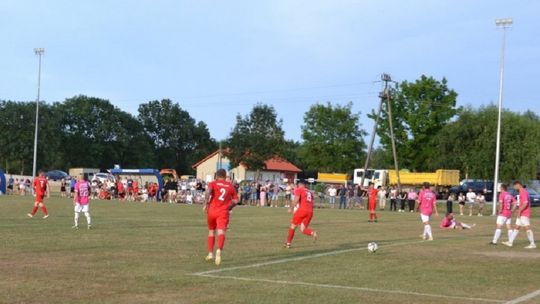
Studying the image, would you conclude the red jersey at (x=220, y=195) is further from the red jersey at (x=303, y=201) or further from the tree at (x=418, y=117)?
the tree at (x=418, y=117)

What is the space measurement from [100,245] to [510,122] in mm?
57546

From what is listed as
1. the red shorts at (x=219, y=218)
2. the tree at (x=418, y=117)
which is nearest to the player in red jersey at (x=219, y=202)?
the red shorts at (x=219, y=218)

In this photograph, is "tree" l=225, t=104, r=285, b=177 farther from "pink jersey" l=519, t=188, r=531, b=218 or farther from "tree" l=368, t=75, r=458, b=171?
"pink jersey" l=519, t=188, r=531, b=218

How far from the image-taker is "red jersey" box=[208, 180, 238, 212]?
1335 cm

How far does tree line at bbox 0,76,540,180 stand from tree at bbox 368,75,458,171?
0.11 meters

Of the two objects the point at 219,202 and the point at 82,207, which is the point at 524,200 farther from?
the point at 82,207

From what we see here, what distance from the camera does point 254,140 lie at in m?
71.7

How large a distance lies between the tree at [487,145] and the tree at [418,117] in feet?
11.9

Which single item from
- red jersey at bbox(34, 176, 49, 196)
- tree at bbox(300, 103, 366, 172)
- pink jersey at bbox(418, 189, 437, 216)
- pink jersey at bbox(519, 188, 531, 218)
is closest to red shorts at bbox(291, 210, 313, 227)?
pink jersey at bbox(418, 189, 437, 216)

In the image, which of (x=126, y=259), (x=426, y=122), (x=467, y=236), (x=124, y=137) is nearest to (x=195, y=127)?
(x=124, y=137)

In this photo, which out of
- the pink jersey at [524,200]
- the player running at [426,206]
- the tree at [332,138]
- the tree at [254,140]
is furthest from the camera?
the tree at [332,138]

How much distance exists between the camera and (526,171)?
63.0 m

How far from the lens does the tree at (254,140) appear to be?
236ft

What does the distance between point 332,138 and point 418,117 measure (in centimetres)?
1576
